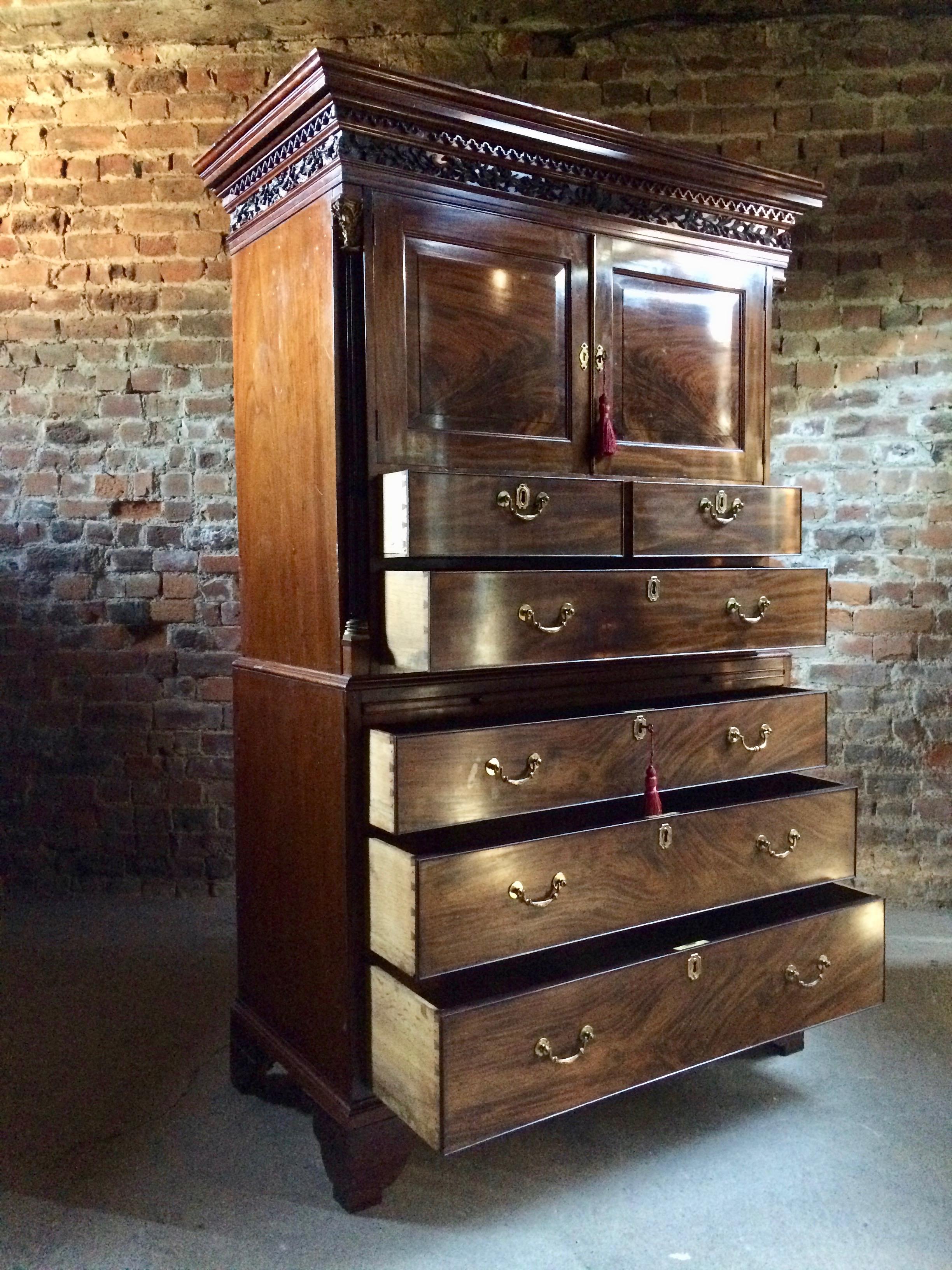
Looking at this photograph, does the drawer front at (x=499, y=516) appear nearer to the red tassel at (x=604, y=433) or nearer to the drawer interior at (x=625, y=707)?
the red tassel at (x=604, y=433)

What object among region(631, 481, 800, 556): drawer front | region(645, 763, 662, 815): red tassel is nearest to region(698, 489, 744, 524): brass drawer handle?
region(631, 481, 800, 556): drawer front

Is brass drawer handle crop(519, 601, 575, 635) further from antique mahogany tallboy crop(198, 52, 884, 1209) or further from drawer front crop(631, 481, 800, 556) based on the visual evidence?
drawer front crop(631, 481, 800, 556)

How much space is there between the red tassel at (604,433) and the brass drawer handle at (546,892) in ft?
2.53

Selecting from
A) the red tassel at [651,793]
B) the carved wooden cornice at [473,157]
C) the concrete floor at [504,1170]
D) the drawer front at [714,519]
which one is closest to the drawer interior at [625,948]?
the red tassel at [651,793]

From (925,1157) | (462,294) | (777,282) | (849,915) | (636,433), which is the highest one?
(777,282)

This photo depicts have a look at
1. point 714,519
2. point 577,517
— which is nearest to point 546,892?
point 577,517

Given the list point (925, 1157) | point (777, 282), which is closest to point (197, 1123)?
point (925, 1157)

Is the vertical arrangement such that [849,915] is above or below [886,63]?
below

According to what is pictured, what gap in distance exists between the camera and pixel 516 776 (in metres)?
1.64

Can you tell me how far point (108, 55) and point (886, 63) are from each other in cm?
224

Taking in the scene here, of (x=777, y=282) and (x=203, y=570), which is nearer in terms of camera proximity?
(x=777, y=282)

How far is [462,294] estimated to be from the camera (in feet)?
5.63

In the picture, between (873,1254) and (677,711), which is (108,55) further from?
(873,1254)

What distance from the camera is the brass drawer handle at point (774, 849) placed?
189cm
